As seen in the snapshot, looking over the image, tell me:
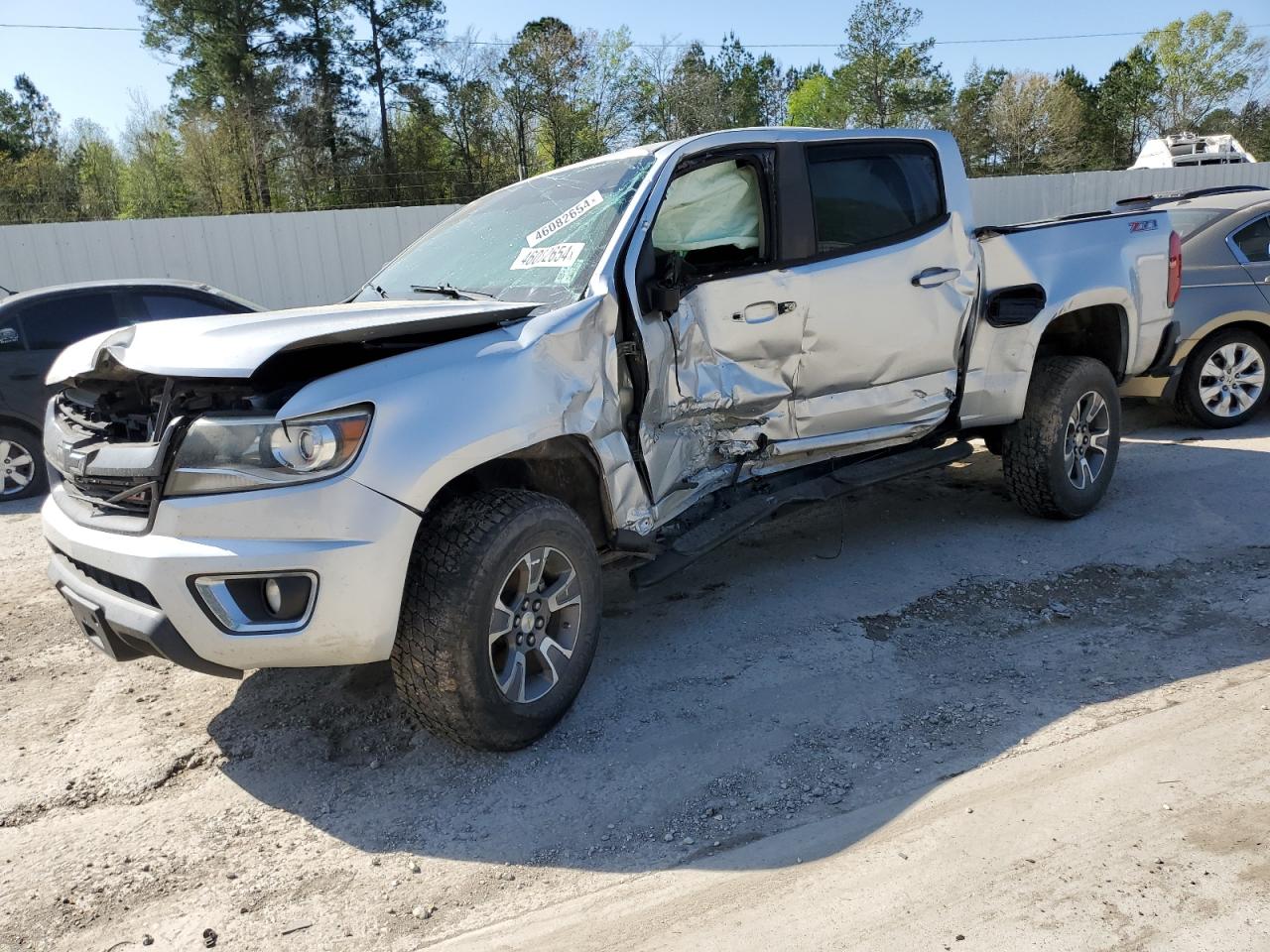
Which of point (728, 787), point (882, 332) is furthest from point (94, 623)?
point (882, 332)

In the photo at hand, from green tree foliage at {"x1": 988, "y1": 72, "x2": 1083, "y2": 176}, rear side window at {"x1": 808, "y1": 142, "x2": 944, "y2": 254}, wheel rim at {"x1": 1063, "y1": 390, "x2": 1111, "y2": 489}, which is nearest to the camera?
rear side window at {"x1": 808, "y1": 142, "x2": 944, "y2": 254}

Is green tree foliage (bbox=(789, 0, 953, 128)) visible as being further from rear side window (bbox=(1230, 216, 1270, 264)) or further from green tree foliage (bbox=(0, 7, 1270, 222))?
rear side window (bbox=(1230, 216, 1270, 264))

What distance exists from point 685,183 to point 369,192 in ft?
101

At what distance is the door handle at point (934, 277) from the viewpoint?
15.2ft

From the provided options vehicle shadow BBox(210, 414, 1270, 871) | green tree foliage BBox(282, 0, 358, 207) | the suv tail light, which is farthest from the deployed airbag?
green tree foliage BBox(282, 0, 358, 207)

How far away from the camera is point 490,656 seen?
9.98 ft

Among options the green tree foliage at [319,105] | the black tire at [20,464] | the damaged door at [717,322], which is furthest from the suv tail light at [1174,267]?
the green tree foliage at [319,105]

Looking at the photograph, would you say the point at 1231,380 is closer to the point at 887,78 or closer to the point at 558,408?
the point at 558,408

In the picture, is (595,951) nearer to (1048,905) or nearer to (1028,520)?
(1048,905)

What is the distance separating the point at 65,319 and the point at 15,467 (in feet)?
3.95

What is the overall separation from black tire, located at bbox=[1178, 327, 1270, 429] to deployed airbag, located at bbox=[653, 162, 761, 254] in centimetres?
502

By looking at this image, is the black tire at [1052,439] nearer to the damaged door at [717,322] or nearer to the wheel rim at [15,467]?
the damaged door at [717,322]

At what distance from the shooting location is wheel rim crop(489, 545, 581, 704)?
317cm

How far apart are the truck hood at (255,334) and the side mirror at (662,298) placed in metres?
0.46
